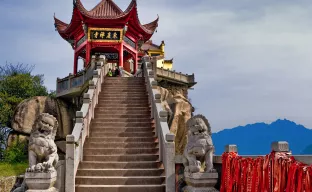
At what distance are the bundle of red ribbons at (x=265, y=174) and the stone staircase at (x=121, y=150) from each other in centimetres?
199

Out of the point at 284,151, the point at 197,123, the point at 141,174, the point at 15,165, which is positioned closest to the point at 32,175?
the point at 141,174

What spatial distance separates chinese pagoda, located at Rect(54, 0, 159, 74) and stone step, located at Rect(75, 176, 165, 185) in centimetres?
1321

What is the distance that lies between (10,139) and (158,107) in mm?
10099

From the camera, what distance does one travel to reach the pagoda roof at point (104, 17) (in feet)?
67.4

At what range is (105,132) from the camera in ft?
32.0

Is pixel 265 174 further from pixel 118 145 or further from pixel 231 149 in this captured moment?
pixel 118 145

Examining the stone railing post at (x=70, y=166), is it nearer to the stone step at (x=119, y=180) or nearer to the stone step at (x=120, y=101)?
the stone step at (x=119, y=180)

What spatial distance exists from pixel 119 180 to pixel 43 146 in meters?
1.89

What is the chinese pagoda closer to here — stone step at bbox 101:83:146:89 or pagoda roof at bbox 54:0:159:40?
pagoda roof at bbox 54:0:159:40

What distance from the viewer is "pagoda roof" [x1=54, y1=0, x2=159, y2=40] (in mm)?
20531

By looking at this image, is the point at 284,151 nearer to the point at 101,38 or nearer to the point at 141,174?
the point at 141,174

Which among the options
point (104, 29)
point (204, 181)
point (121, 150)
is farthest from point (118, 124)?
point (104, 29)

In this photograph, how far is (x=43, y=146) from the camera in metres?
6.61

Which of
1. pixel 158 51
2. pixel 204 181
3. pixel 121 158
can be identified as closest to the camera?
pixel 204 181
